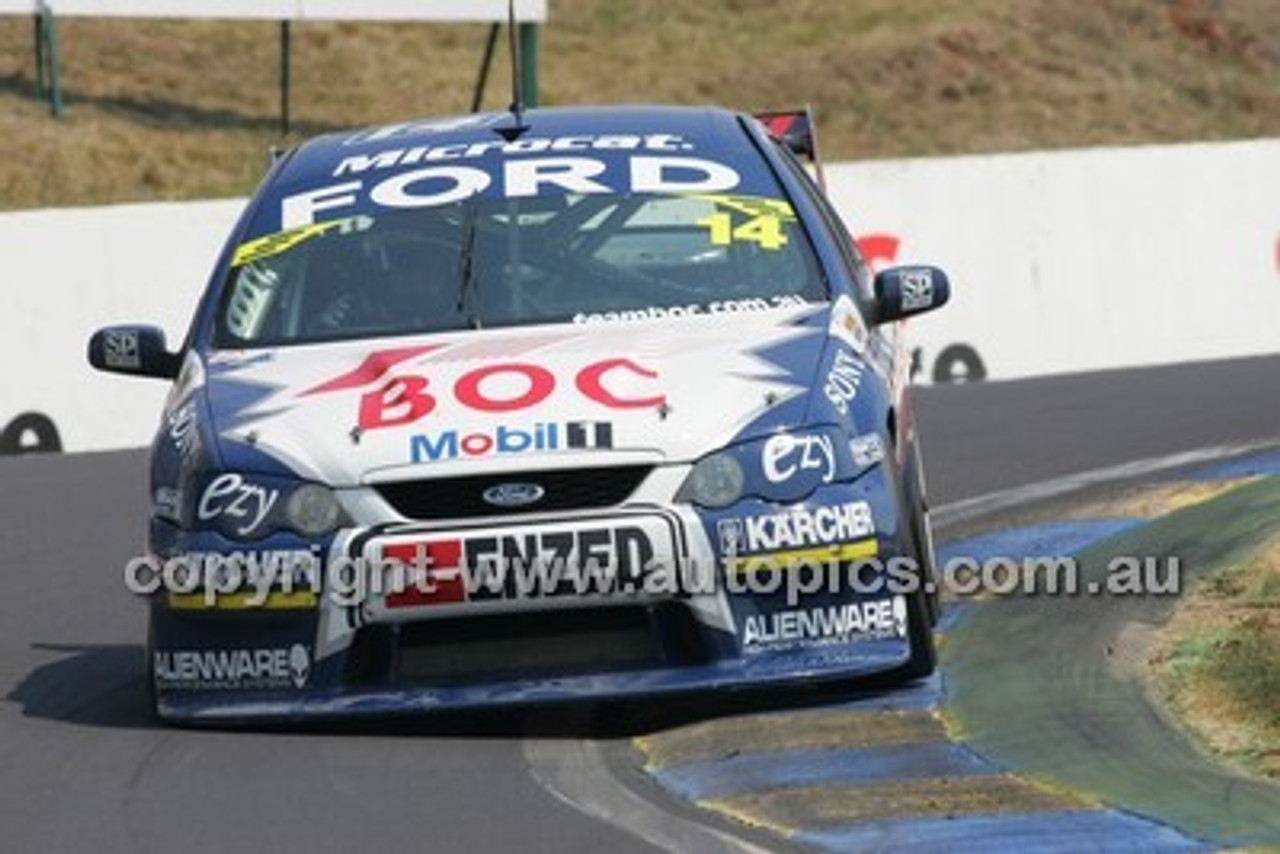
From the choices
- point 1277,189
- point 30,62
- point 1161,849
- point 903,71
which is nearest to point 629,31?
point 903,71

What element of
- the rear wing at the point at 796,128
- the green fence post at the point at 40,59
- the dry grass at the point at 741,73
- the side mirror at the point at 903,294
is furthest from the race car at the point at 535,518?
the dry grass at the point at 741,73

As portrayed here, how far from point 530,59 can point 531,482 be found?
749 inches

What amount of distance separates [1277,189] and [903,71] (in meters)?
17.8

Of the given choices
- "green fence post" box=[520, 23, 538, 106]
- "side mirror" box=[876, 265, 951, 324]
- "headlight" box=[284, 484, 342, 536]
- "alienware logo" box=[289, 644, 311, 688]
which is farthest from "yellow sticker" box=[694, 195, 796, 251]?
"green fence post" box=[520, 23, 538, 106]

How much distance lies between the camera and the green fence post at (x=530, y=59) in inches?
1033

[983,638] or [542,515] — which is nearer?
[542,515]

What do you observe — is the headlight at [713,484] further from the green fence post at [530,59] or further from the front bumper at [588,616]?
the green fence post at [530,59]

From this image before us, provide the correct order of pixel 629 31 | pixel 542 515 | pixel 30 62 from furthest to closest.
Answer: pixel 629 31 < pixel 30 62 < pixel 542 515

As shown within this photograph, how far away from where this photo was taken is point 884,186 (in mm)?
18578

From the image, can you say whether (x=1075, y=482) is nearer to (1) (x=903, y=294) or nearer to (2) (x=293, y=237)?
(1) (x=903, y=294)

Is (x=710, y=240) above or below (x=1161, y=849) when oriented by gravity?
above

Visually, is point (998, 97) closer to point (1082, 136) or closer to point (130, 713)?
point (1082, 136)

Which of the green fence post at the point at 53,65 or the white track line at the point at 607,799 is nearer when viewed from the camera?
the white track line at the point at 607,799

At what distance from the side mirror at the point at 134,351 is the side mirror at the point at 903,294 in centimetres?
183
